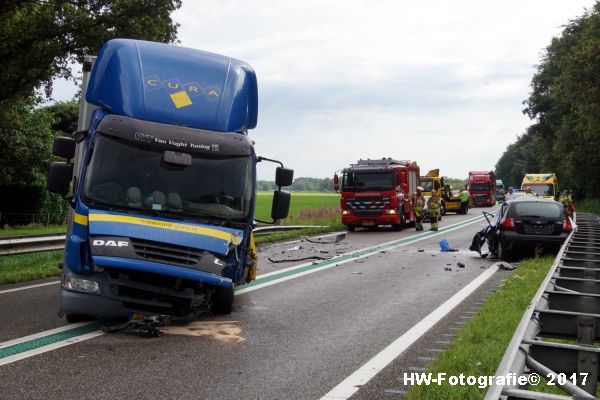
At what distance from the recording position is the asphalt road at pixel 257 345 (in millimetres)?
5559

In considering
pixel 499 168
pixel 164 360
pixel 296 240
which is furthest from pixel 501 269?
pixel 499 168

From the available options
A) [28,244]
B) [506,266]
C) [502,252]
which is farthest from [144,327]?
[502,252]

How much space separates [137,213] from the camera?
7.86 metres

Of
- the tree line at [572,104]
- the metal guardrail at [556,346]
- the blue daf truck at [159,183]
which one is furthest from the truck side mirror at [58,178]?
the tree line at [572,104]

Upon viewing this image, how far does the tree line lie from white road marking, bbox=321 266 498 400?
76.2 feet

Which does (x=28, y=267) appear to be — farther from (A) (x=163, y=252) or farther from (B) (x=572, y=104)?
(B) (x=572, y=104)

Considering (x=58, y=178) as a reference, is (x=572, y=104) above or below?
above

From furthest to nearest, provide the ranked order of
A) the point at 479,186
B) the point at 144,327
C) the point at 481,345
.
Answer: the point at 479,186 → the point at 144,327 → the point at 481,345

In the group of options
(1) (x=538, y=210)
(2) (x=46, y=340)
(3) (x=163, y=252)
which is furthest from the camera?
(1) (x=538, y=210)

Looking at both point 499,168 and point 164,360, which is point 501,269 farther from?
point 499,168

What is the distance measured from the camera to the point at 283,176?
948cm

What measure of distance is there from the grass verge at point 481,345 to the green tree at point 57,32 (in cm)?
1553

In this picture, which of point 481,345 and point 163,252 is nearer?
point 481,345

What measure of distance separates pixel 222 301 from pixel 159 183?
1.74m
